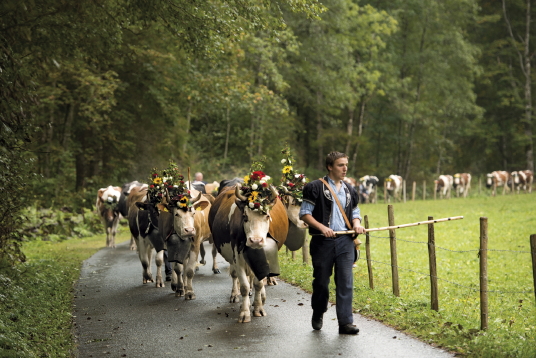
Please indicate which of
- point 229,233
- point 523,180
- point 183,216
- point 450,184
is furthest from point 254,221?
point 523,180

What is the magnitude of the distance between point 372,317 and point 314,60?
129 feet

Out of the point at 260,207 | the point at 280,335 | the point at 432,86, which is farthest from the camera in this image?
the point at 432,86

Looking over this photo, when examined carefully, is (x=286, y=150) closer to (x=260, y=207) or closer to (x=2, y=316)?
(x=260, y=207)

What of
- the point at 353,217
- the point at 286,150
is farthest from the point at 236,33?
the point at 353,217

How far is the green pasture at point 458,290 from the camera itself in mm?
8172

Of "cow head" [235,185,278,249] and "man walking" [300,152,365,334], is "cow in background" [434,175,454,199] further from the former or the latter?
"man walking" [300,152,365,334]

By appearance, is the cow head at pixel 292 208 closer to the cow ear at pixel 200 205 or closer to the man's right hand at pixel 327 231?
the cow ear at pixel 200 205

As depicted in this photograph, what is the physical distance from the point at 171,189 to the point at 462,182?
4196 centimetres

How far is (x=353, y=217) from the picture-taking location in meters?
8.72

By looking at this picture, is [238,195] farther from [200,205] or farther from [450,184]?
[450,184]

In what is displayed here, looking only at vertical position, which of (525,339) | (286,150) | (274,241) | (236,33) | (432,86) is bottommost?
(525,339)

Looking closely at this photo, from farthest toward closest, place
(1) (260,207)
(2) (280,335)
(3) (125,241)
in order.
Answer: (3) (125,241) < (1) (260,207) < (2) (280,335)

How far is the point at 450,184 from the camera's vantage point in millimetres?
51531

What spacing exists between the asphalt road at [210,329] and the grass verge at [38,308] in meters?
0.26
